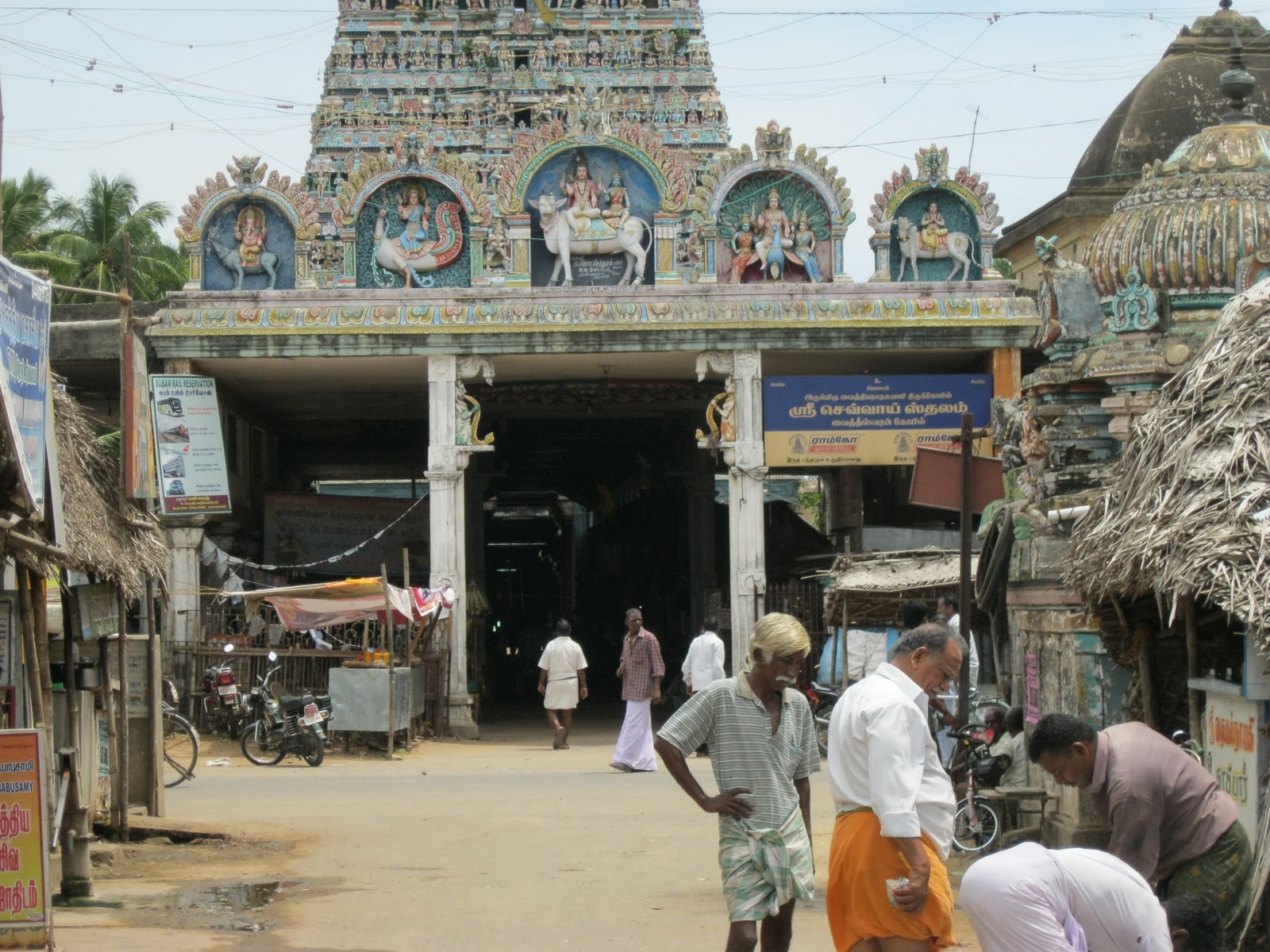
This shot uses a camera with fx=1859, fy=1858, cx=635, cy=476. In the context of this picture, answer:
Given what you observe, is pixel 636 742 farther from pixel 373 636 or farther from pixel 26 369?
pixel 26 369

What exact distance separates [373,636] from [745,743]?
15699mm

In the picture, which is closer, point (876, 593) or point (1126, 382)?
point (1126, 382)

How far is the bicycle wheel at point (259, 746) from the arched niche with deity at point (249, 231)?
614 cm

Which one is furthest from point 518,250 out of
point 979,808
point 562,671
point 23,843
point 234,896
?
point 23,843

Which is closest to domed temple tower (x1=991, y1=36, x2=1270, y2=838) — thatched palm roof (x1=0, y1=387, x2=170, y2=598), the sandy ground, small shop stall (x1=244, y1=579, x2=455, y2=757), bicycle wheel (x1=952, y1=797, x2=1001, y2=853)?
bicycle wheel (x1=952, y1=797, x2=1001, y2=853)

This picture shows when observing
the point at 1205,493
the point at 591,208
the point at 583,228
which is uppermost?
the point at 591,208

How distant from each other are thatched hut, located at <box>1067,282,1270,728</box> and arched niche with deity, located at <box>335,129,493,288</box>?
15.2 metres

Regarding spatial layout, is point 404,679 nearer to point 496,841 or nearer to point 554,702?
point 554,702

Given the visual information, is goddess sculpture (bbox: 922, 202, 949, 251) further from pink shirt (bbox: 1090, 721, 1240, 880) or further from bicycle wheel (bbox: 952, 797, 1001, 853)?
pink shirt (bbox: 1090, 721, 1240, 880)

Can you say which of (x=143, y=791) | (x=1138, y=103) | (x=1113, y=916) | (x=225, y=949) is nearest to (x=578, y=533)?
(x=1138, y=103)

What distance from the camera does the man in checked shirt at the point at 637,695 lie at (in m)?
18.4

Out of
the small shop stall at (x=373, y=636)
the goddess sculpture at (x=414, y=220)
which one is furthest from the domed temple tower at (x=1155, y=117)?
the small shop stall at (x=373, y=636)

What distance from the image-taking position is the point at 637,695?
61.1ft

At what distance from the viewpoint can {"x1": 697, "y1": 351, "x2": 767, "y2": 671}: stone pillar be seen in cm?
2334
